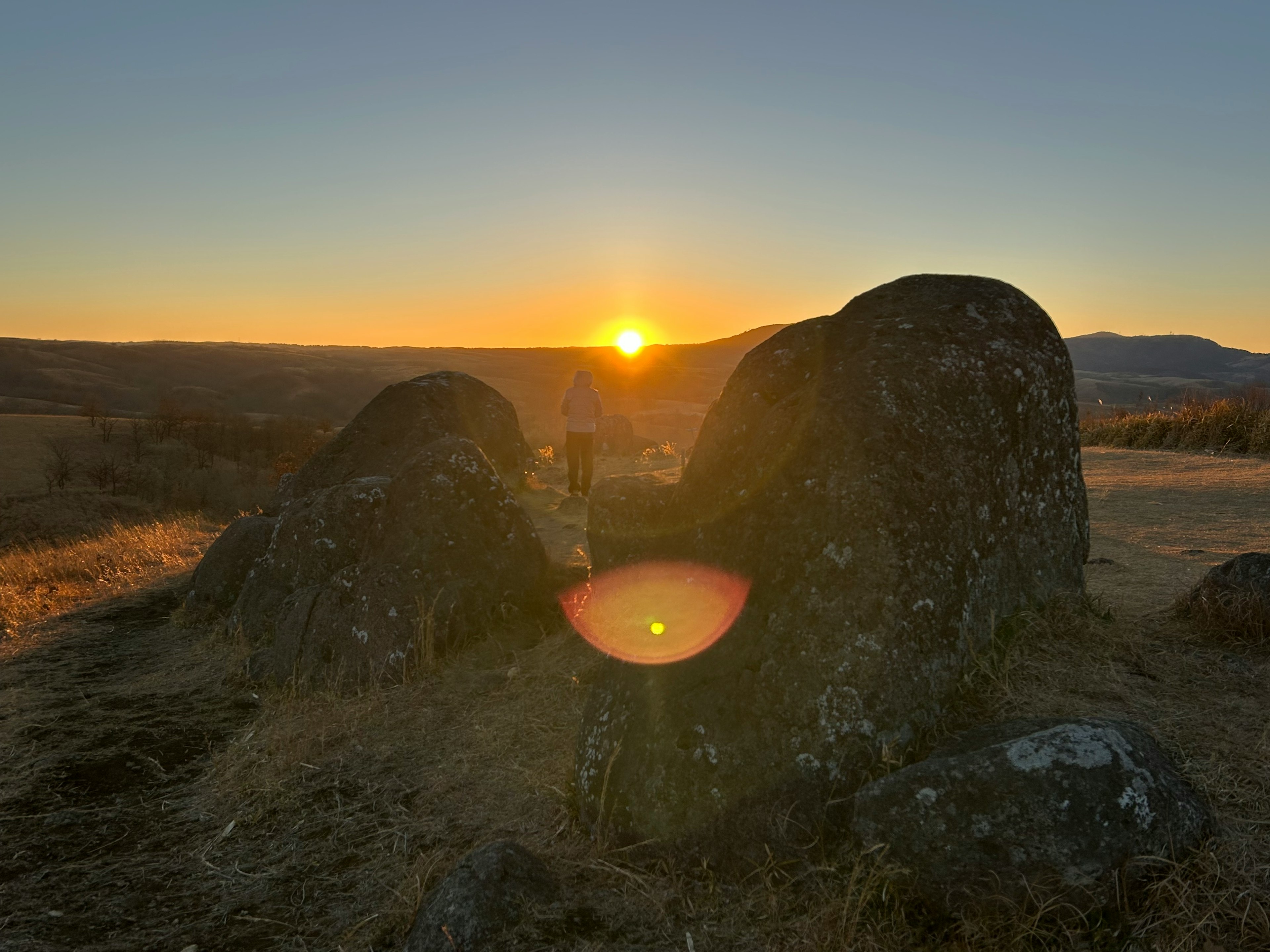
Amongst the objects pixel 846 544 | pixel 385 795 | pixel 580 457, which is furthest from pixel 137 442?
pixel 846 544

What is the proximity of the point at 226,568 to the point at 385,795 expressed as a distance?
5167 mm

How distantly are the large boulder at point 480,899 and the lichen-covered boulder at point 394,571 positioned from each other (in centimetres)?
312

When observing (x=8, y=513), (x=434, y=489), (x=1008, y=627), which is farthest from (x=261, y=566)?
(x=8, y=513)

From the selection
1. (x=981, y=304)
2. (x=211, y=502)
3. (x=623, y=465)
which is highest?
(x=981, y=304)

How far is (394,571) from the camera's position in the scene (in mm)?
6906

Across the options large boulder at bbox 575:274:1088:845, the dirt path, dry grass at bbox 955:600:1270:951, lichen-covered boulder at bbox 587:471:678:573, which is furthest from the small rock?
the dirt path

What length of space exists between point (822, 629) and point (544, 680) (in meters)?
2.96

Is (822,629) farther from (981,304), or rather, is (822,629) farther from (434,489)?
(434,489)

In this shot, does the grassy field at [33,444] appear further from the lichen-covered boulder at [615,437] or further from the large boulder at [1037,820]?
the large boulder at [1037,820]

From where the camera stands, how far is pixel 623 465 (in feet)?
64.5

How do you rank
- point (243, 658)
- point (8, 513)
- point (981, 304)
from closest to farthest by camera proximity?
point (981, 304) → point (243, 658) → point (8, 513)

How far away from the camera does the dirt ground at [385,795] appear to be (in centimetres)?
335

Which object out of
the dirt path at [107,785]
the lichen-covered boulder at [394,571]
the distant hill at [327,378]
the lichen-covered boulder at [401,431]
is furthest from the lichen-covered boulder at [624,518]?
the distant hill at [327,378]

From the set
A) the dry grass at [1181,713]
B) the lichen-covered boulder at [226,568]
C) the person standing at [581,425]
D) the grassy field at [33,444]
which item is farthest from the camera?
the grassy field at [33,444]
